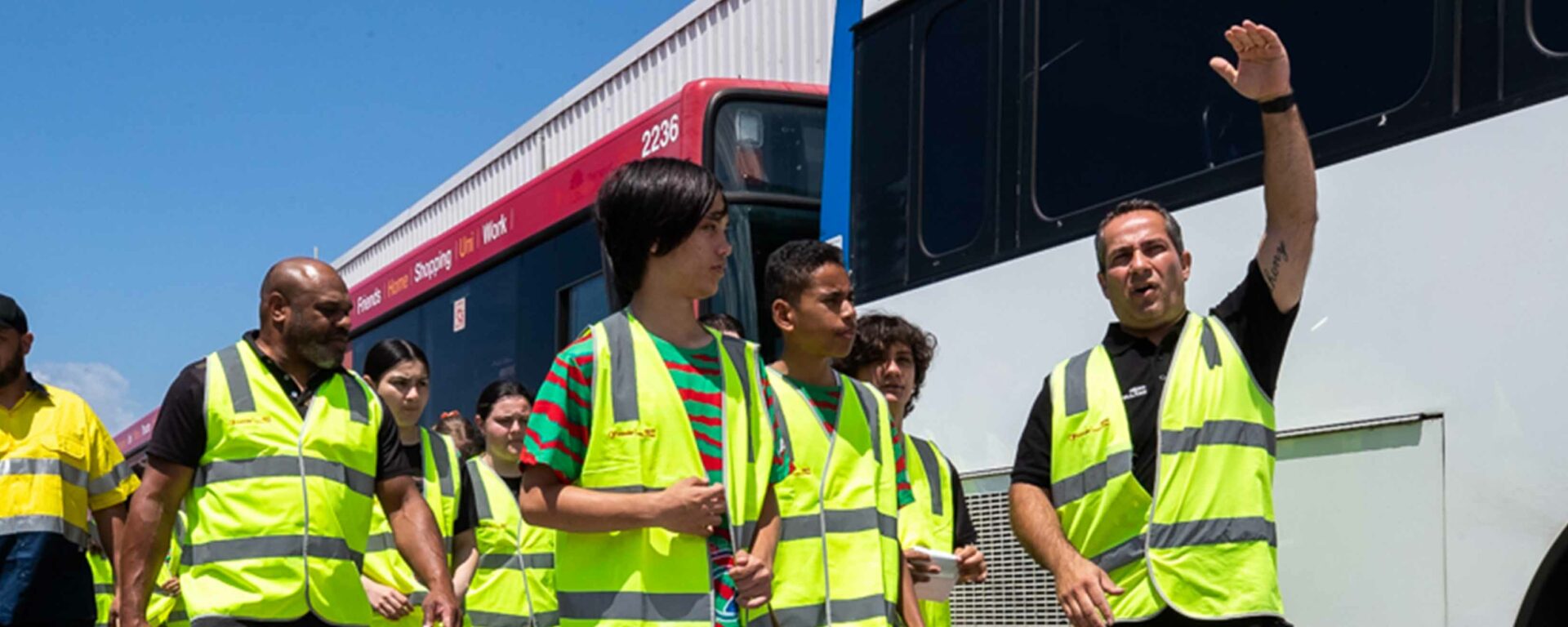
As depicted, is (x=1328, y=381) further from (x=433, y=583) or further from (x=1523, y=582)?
(x=433, y=583)

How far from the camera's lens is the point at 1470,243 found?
4246mm

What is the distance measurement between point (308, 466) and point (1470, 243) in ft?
9.33

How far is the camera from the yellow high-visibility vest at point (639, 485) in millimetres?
3463

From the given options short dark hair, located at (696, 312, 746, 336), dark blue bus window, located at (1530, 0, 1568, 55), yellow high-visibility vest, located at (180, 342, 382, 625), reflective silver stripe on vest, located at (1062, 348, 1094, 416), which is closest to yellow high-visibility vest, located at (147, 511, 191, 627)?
short dark hair, located at (696, 312, 746, 336)

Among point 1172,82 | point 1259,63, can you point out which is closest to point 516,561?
point 1172,82

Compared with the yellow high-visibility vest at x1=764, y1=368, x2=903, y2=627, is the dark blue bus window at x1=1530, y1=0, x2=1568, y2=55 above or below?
above

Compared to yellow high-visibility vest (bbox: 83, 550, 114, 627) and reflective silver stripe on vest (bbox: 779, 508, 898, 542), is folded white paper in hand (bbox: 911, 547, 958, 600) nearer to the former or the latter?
reflective silver stripe on vest (bbox: 779, 508, 898, 542)

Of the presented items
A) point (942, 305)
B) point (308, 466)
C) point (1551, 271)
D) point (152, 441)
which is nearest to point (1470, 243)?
point (1551, 271)

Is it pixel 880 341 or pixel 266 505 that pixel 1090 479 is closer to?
pixel 880 341

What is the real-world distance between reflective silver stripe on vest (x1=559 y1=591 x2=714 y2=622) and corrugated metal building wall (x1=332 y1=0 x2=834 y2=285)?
20.3 feet

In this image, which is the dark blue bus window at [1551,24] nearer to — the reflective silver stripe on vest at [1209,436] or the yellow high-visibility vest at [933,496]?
the reflective silver stripe on vest at [1209,436]

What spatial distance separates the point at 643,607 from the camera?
11.3 feet

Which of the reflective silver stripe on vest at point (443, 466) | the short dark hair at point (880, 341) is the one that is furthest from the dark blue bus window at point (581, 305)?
the short dark hair at point (880, 341)

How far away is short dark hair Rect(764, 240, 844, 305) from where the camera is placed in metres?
4.47
